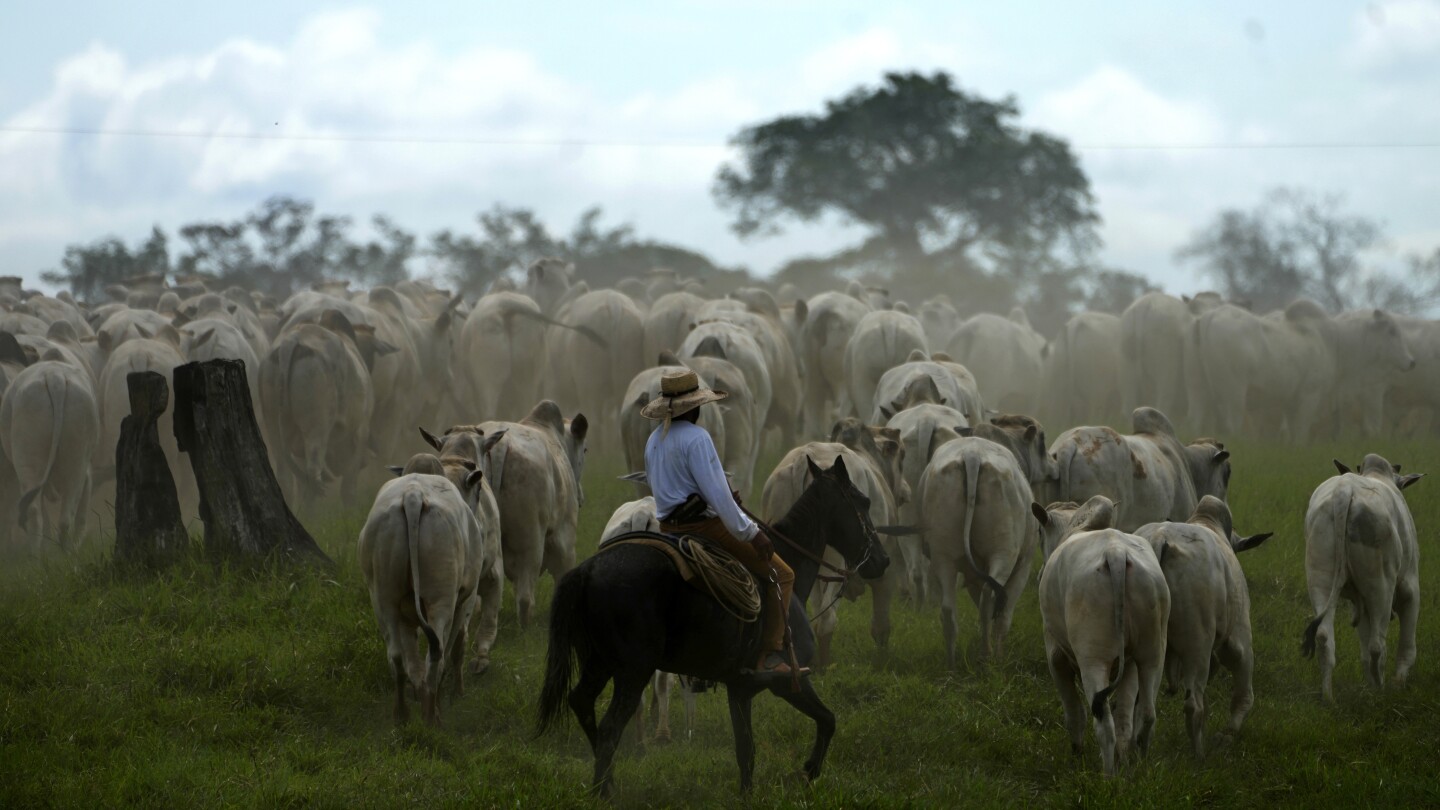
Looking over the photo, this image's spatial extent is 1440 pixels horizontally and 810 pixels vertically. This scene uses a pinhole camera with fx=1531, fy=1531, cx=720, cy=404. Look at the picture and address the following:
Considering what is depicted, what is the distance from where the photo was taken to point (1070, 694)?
8555 millimetres

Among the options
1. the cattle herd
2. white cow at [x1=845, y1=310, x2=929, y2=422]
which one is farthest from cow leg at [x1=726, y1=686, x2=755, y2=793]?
white cow at [x1=845, y1=310, x2=929, y2=422]

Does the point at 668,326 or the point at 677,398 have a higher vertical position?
the point at 677,398

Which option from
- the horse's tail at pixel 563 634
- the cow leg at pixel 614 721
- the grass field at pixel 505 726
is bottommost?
the grass field at pixel 505 726

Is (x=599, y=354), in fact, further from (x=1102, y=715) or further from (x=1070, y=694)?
(x=1102, y=715)

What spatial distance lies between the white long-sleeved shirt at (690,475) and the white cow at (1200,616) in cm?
259

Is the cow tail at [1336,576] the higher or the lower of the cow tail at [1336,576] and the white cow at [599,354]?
the lower

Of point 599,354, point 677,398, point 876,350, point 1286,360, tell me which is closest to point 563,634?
point 677,398

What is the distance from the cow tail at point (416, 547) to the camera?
8.52 meters

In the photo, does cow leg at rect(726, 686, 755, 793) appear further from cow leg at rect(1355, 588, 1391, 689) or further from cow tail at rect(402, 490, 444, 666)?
cow leg at rect(1355, 588, 1391, 689)

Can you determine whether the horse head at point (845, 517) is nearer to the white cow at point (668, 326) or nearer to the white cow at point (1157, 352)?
the white cow at point (668, 326)

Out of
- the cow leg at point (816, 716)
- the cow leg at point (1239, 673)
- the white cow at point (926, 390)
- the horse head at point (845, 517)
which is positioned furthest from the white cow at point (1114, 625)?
the white cow at point (926, 390)

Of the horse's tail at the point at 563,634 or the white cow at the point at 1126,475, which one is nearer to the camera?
the horse's tail at the point at 563,634

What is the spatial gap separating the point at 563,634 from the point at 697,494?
967 millimetres

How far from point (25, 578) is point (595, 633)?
6.64 metres
